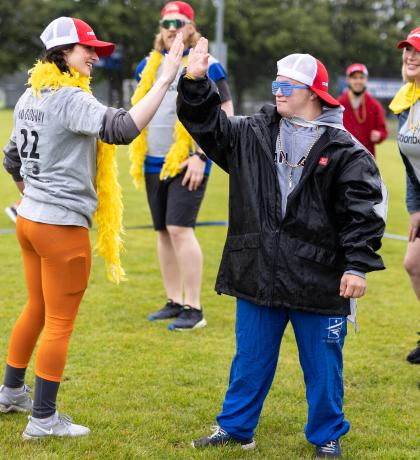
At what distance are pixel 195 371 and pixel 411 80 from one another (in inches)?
90.8

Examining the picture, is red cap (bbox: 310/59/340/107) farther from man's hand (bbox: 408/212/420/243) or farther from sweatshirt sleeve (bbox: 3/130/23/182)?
man's hand (bbox: 408/212/420/243)

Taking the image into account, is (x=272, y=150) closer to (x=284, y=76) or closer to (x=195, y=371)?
(x=284, y=76)

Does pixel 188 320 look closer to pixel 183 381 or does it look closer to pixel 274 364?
pixel 183 381

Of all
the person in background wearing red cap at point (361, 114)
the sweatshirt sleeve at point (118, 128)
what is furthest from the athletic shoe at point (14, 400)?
the person in background wearing red cap at point (361, 114)

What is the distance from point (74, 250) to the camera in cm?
370

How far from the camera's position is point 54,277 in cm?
369

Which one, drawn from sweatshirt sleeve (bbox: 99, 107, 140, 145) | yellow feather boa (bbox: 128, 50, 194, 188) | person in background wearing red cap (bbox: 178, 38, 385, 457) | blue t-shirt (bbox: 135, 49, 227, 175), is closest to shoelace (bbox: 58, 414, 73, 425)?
person in background wearing red cap (bbox: 178, 38, 385, 457)

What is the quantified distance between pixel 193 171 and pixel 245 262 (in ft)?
7.11

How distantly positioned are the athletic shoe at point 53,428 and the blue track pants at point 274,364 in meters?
0.75

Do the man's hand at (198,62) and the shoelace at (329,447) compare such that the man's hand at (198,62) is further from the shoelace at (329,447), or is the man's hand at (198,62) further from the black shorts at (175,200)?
the black shorts at (175,200)

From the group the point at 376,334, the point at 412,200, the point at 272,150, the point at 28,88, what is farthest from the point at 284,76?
the point at 376,334

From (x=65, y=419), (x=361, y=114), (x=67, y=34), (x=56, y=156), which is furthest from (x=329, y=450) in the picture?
(x=361, y=114)

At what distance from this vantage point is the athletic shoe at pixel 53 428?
3781 millimetres

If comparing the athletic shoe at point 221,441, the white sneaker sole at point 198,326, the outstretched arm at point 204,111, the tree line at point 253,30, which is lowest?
the white sneaker sole at point 198,326
